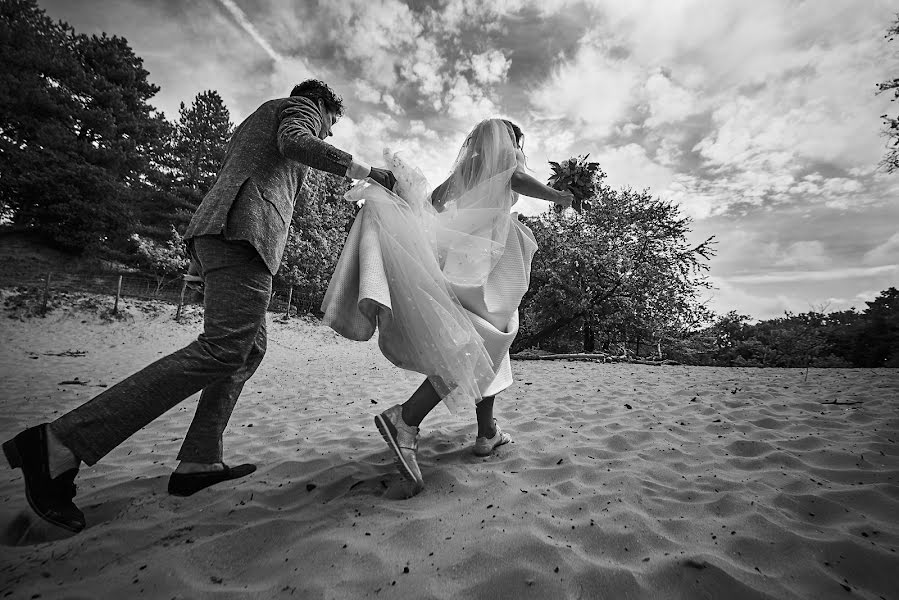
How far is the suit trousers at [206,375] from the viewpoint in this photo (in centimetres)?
141

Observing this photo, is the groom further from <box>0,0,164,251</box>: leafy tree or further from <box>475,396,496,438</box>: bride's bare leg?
<box>0,0,164,251</box>: leafy tree

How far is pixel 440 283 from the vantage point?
1963mm

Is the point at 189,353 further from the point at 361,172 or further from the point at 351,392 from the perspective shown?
the point at 351,392

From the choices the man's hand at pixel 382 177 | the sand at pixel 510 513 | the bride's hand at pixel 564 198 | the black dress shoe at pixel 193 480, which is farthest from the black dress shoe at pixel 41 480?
the bride's hand at pixel 564 198

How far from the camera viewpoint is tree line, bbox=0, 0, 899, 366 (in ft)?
38.2

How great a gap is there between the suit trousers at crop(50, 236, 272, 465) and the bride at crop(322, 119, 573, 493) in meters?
0.41

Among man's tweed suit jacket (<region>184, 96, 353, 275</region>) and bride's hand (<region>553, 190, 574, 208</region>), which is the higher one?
bride's hand (<region>553, 190, 574, 208</region>)

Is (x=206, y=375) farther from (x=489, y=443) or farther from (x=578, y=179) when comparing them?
(x=578, y=179)

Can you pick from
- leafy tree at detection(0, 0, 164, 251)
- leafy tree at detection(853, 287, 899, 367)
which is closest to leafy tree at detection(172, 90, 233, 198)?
leafy tree at detection(0, 0, 164, 251)

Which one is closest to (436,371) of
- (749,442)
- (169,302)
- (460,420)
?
(460,420)

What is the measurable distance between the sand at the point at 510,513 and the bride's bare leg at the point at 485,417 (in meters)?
0.16

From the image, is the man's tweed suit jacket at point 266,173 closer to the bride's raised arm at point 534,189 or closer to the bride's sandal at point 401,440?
the bride's sandal at point 401,440

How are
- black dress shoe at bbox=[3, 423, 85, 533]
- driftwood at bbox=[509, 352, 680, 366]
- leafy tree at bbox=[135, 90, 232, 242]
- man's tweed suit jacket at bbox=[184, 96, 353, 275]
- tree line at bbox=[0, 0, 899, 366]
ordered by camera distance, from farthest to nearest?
leafy tree at bbox=[135, 90, 232, 242]
tree line at bbox=[0, 0, 899, 366]
driftwood at bbox=[509, 352, 680, 366]
man's tweed suit jacket at bbox=[184, 96, 353, 275]
black dress shoe at bbox=[3, 423, 85, 533]

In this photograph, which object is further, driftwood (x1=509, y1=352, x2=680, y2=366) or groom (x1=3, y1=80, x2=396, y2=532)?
driftwood (x1=509, y1=352, x2=680, y2=366)
